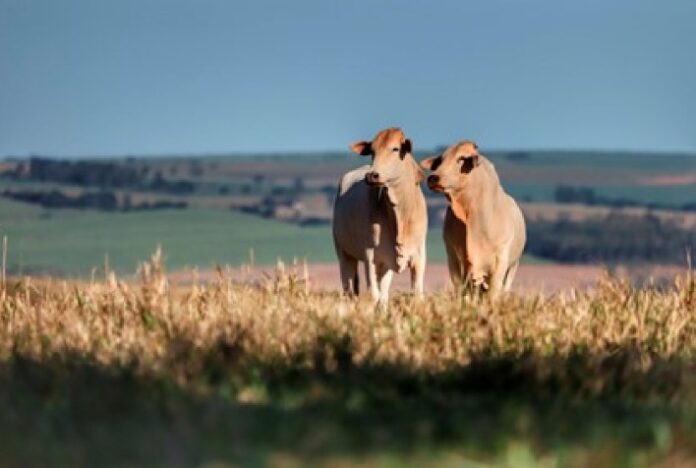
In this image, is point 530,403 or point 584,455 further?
point 530,403

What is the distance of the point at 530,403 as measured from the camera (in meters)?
9.92

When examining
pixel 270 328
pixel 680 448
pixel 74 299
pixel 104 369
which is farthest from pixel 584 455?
pixel 74 299

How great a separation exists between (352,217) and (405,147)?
1068 mm

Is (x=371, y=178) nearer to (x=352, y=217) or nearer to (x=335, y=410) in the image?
(x=352, y=217)

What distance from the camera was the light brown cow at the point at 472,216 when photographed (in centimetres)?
1939

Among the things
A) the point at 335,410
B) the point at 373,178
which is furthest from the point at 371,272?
the point at 335,410

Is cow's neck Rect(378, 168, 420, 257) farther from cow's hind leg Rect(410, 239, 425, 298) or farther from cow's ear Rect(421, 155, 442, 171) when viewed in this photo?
cow's ear Rect(421, 155, 442, 171)

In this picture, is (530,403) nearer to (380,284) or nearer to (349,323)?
(349,323)

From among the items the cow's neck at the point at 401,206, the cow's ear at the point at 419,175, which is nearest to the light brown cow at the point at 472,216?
the cow's neck at the point at 401,206

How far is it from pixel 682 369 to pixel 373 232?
944cm

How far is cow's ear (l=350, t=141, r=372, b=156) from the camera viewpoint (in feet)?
67.2

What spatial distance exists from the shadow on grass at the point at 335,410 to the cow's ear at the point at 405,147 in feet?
28.5

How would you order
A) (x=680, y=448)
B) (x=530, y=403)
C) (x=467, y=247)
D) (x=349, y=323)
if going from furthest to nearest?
(x=467, y=247)
(x=349, y=323)
(x=530, y=403)
(x=680, y=448)

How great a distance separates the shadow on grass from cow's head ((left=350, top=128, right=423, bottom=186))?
8.35m
